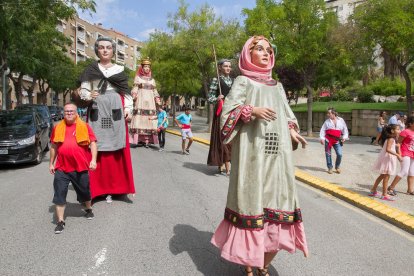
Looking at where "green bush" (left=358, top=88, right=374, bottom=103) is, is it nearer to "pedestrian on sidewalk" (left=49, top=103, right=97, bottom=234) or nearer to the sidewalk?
the sidewalk

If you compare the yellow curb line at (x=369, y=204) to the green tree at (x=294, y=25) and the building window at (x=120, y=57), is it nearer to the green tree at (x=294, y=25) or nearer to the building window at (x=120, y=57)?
the green tree at (x=294, y=25)

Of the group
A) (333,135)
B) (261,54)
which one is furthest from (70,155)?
(333,135)

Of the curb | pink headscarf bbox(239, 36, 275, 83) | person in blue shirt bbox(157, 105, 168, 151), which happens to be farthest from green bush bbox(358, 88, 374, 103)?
pink headscarf bbox(239, 36, 275, 83)

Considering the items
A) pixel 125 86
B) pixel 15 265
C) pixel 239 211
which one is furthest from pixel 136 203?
pixel 239 211

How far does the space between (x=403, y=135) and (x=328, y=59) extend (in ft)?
47.3

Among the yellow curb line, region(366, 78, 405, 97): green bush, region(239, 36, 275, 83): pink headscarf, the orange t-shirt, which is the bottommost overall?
the yellow curb line

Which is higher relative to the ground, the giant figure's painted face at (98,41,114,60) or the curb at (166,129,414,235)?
the giant figure's painted face at (98,41,114,60)

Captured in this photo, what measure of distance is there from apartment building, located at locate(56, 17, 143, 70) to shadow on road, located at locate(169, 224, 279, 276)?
195ft

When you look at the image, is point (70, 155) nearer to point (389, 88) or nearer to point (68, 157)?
point (68, 157)

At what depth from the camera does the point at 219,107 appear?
802cm

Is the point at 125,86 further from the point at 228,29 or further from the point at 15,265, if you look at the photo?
the point at 228,29

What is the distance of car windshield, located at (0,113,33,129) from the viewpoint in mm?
11023

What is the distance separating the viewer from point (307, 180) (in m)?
8.85

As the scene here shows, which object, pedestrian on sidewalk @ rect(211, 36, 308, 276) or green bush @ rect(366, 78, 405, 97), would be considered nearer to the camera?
pedestrian on sidewalk @ rect(211, 36, 308, 276)
